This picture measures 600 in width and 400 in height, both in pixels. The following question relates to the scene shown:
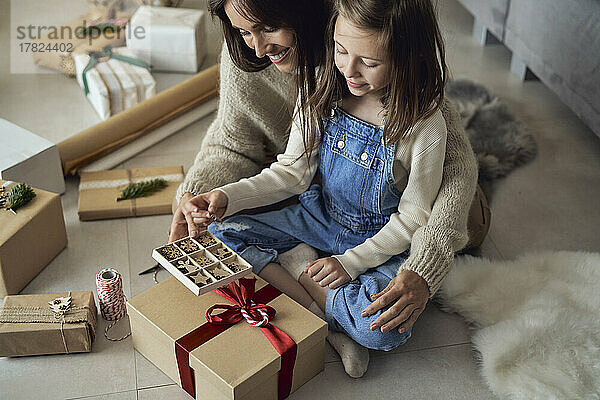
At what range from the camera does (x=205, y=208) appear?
1361 millimetres

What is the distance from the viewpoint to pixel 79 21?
2531mm

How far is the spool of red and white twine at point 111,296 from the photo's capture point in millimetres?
1354

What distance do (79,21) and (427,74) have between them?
1735 millimetres

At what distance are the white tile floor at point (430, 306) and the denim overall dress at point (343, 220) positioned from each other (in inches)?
4.1

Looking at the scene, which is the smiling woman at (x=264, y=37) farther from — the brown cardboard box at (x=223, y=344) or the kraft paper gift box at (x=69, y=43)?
the kraft paper gift box at (x=69, y=43)

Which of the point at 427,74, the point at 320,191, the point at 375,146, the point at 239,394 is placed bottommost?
the point at 239,394

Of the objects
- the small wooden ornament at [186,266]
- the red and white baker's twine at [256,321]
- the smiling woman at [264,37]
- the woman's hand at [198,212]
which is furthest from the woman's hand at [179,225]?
the smiling woman at [264,37]

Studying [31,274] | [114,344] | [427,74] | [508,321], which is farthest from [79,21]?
[508,321]

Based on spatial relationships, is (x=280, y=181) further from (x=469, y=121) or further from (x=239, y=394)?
(x=469, y=121)

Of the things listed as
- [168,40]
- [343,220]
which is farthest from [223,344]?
[168,40]

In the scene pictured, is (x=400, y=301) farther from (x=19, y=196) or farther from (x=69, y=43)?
(x=69, y=43)

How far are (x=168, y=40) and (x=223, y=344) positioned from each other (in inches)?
56.1

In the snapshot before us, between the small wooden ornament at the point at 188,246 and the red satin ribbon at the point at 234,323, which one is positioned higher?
the small wooden ornament at the point at 188,246

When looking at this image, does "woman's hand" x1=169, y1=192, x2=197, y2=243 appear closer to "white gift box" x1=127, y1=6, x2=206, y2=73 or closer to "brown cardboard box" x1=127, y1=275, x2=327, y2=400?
"brown cardboard box" x1=127, y1=275, x2=327, y2=400
